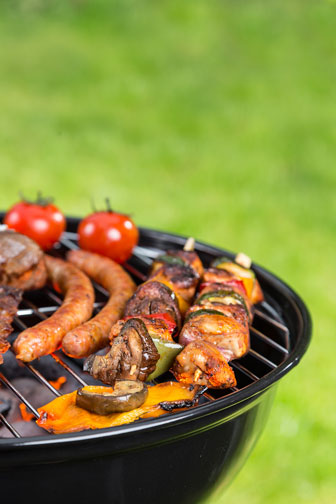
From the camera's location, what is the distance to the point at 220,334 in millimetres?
2273

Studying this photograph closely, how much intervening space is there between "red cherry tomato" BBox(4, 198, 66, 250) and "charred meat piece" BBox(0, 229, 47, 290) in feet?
1.35

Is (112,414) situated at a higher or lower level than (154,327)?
lower

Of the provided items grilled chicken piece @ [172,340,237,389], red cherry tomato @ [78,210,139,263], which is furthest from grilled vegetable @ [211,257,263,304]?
grilled chicken piece @ [172,340,237,389]

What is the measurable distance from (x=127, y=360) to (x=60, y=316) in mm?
408

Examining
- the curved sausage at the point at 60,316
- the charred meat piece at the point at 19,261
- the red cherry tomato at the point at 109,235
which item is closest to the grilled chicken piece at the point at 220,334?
the curved sausage at the point at 60,316

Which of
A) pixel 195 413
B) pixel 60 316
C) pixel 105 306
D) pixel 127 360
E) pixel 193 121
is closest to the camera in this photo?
pixel 195 413

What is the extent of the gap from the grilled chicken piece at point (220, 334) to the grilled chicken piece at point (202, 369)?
0.41 feet

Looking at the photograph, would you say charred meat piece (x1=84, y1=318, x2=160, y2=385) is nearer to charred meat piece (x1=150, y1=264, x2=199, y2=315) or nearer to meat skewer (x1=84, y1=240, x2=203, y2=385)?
meat skewer (x1=84, y1=240, x2=203, y2=385)

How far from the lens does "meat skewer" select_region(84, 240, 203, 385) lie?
2049 millimetres

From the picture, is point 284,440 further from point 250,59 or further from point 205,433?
point 250,59

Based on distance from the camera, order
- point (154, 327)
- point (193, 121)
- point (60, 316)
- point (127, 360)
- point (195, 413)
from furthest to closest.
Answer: point (193, 121) < point (60, 316) < point (154, 327) < point (127, 360) < point (195, 413)

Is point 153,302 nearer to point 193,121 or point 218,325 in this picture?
point 218,325

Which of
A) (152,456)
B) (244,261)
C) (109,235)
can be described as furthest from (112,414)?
(109,235)

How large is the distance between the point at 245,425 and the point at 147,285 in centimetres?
67
